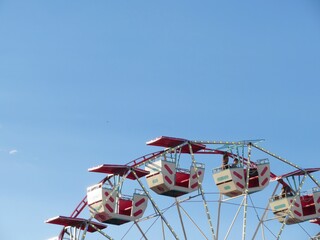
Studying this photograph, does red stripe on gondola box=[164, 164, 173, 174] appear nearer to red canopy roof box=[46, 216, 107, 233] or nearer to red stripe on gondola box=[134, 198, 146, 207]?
red stripe on gondola box=[134, 198, 146, 207]

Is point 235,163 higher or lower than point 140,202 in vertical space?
higher

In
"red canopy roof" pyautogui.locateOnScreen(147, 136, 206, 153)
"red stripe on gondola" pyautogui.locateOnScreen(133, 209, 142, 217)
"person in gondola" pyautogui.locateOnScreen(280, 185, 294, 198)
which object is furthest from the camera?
"person in gondola" pyautogui.locateOnScreen(280, 185, 294, 198)

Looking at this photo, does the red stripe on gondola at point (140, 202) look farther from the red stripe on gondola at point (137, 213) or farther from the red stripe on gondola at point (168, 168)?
the red stripe on gondola at point (168, 168)

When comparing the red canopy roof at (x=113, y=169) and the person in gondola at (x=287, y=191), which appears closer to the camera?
the red canopy roof at (x=113, y=169)

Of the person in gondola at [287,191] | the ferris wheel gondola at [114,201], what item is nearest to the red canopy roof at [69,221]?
the ferris wheel gondola at [114,201]

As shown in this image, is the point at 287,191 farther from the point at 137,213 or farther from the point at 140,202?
the point at 137,213

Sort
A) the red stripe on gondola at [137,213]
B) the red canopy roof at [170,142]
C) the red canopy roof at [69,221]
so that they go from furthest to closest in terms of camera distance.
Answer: the red stripe on gondola at [137,213]
the red canopy roof at [170,142]
the red canopy roof at [69,221]

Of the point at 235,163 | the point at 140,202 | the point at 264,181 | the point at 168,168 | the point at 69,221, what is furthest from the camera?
the point at 264,181

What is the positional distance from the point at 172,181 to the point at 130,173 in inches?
119

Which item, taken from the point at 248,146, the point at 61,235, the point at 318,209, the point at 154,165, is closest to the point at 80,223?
the point at 61,235

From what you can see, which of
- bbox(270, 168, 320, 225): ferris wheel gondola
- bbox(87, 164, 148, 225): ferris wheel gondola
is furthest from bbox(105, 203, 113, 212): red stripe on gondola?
bbox(270, 168, 320, 225): ferris wheel gondola

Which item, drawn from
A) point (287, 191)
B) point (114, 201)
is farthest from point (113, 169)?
point (287, 191)

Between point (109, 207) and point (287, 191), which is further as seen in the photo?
point (287, 191)

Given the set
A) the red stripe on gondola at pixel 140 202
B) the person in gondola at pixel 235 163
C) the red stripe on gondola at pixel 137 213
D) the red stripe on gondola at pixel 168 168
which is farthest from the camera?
the person in gondola at pixel 235 163
